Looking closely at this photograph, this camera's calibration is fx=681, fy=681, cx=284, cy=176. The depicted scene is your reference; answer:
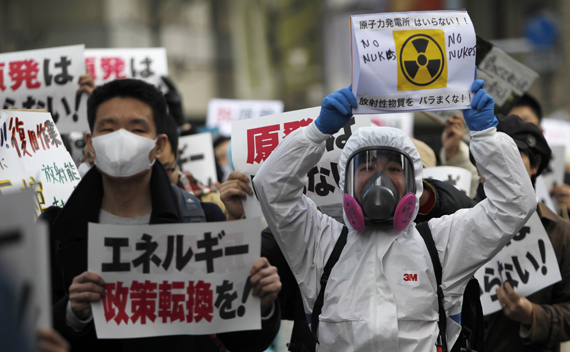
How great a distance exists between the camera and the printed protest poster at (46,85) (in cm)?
443

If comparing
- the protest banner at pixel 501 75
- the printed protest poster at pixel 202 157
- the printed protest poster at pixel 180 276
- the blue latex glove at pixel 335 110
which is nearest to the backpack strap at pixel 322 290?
the printed protest poster at pixel 180 276

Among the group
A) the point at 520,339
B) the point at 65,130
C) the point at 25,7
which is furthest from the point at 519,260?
the point at 25,7

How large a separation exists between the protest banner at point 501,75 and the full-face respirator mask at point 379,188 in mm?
2040

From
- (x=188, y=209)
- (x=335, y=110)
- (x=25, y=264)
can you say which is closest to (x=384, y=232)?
(x=335, y=110)

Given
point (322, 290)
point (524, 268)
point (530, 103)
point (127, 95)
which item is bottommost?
point (524, 268)

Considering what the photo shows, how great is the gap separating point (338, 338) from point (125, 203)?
3.45 feet

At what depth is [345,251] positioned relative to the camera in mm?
2904

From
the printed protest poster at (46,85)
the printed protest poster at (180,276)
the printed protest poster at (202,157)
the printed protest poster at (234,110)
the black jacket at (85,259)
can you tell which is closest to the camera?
the printed protest poster at (180,276)

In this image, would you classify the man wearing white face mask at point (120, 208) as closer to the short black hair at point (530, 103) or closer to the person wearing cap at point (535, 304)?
the person wearing cap at point (535, 304)

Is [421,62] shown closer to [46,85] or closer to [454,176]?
[454,176]

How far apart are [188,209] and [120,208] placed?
0.29 meters

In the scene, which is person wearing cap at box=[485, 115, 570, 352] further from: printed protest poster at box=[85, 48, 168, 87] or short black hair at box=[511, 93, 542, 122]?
printed protest poster at box=[85, 48, 168, 87]

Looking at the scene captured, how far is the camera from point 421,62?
294cm

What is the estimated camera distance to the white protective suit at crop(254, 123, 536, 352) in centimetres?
275
